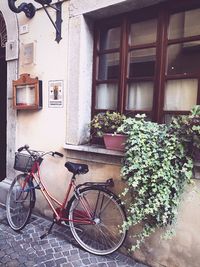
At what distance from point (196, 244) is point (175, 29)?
7.89 ft

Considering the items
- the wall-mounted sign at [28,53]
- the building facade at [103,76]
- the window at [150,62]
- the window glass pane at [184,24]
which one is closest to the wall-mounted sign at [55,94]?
the building facade at [103,76]

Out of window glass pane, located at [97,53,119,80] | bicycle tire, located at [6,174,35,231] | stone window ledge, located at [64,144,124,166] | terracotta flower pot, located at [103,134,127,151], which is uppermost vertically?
window glass pane, located at [97,53,119,80]

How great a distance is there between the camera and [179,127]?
2598 mm

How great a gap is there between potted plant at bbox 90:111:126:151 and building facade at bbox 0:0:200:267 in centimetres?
14

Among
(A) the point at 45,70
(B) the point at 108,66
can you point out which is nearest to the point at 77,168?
(B) the point at 108,66

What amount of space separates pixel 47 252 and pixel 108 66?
2581 mm

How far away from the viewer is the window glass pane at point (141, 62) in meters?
3.28

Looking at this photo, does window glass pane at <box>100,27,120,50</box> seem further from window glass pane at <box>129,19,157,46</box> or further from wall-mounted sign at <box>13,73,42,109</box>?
wall-mounted sign at <box>13,73,42,109</box>

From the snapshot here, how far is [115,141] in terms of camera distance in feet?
10.4

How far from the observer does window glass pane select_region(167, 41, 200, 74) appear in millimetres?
2953

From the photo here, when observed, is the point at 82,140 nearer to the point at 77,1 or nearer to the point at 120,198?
the point at 120,198

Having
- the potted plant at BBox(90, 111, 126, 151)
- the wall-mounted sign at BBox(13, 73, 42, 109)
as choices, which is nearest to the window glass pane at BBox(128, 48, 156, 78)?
the potted plant at BBox(90, 111, 126, 151)

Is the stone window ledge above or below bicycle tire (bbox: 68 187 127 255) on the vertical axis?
above

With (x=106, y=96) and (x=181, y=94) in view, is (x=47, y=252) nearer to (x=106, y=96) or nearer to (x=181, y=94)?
(x=106, y=96)
